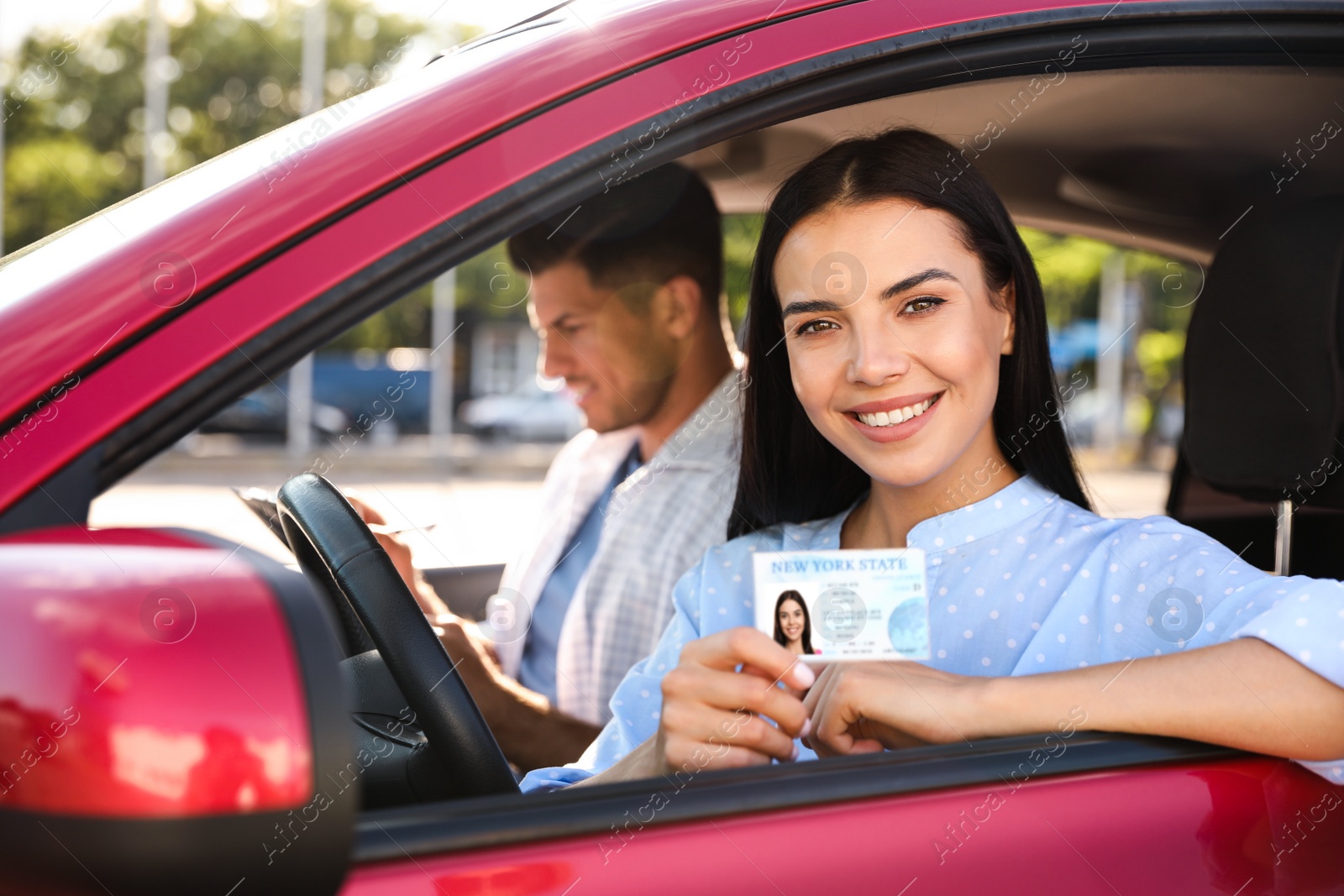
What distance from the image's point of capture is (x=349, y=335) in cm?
1959

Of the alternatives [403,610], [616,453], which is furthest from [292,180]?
[616,453]

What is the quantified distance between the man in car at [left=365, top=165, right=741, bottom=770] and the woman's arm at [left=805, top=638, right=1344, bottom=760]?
1.08m

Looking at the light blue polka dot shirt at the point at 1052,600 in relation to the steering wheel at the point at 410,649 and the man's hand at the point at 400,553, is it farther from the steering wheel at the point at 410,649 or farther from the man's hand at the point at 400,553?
the man's hand at the point at 400,553

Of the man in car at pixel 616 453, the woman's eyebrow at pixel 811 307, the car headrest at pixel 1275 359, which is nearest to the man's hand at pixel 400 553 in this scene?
the man in car at pixel 616 453

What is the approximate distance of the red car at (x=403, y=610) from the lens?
2.44ft

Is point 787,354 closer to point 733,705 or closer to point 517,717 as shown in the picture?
point 733,705

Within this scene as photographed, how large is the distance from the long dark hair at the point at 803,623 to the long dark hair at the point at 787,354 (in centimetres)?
67

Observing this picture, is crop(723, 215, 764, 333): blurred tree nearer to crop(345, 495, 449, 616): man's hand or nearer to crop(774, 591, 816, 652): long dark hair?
crop(345, 495, 449, 616): man's hand

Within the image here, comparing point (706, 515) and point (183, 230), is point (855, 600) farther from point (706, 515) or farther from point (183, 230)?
point (706, 515)

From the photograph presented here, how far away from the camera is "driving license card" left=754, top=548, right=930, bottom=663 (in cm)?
122

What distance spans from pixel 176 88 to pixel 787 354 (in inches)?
1223

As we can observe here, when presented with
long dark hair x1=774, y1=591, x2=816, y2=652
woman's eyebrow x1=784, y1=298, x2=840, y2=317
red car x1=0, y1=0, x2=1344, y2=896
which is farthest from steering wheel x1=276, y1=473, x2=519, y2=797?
woman's eyebrow x1=784, y1=298, x2=840, y2=317

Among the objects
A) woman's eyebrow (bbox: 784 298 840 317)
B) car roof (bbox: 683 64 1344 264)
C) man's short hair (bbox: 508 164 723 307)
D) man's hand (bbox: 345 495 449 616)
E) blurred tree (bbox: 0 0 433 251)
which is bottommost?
man's hand (bbox: 345 495 449 616)

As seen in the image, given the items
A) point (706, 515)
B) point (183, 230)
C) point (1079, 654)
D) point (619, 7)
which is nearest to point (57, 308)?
point (183, 230)
